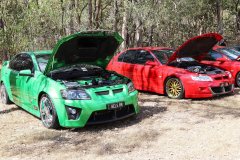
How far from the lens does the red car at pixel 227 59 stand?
865cm

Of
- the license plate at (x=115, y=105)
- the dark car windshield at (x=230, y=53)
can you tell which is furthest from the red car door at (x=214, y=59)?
the license plate at (x=115, y=105)

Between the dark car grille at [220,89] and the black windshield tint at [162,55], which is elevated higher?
the black windshield tint at [162,55]

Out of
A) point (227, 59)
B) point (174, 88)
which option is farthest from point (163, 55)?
point (227, 59)

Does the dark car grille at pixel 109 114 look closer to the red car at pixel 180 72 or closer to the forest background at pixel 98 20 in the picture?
the red car at pixel 180 72

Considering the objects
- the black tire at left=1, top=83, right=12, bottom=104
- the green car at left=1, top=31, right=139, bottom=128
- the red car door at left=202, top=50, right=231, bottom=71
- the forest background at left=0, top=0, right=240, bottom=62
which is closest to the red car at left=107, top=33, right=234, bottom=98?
the red car door at left=202, top=50, right=231, bottom=71

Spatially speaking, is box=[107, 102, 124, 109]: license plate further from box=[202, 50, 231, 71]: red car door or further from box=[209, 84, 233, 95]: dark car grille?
box=[202, 50, 231, 71]: red car door

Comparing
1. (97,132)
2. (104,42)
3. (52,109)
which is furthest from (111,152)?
(104,42)

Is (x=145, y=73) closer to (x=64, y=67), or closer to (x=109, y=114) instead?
(x=64, y=67)

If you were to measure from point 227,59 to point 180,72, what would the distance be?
2674mm

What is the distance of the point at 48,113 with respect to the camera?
509 centimetres

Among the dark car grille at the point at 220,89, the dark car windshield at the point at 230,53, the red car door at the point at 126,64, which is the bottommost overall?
the dark car grille at the point at 220,89

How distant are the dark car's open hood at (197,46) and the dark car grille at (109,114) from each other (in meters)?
2.77

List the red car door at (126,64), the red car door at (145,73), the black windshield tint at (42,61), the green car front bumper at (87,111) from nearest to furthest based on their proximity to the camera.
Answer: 1. the green car front bumper at (87,111)
2. the black windshield tint at (42,61)
3. the red car door at (145,73)
4. the red car door at (126,64)

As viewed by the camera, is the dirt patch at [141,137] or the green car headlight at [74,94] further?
the green car headlight at [74,94]
